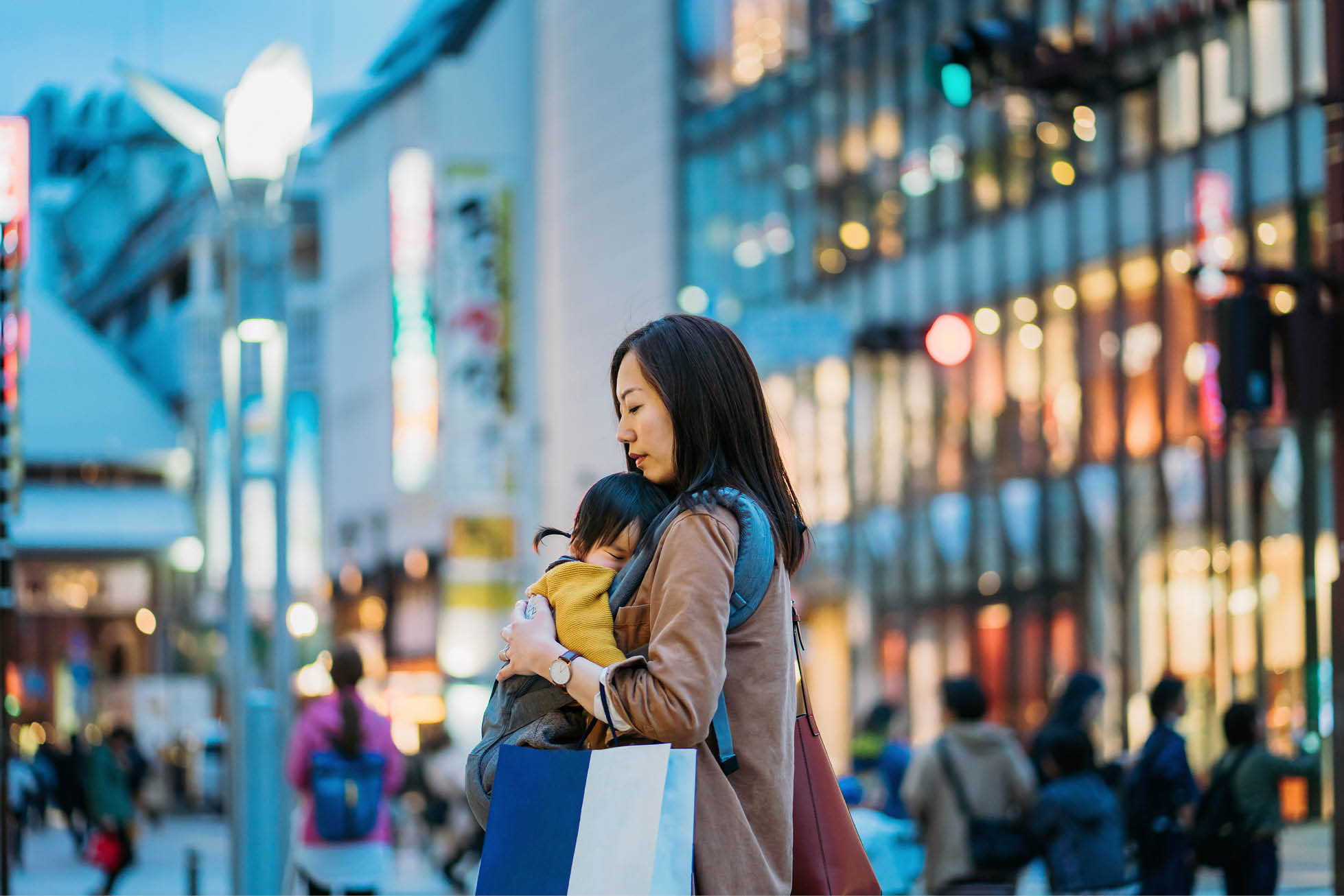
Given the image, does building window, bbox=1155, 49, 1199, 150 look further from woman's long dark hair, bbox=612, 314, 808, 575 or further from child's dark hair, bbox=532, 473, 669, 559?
child's dark hair, bbox=532, 473, 669, 559

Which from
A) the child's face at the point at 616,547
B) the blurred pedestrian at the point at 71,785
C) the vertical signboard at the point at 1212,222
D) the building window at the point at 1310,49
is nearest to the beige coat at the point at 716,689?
the child's face at the point at 616,547

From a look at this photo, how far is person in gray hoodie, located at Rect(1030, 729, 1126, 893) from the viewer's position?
947cm

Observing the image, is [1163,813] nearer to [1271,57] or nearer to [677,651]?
[677,651]

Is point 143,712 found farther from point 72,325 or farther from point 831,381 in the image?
point 72,325

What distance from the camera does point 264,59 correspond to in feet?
36.3

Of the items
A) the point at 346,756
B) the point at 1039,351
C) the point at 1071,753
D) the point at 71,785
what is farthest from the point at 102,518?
the point at 1071,753

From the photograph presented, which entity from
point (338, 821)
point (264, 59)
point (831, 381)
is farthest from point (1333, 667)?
point (831, 381)

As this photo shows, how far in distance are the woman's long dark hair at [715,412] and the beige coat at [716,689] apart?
5.5 inches

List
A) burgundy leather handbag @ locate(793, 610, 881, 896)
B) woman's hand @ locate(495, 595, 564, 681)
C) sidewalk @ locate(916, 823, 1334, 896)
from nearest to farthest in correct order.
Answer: woman's hand @ locate(495, 595, 564, 681)
burgundy leather handbag @ locate(793, 610, 881, 896)
sidewalk @ locate(916, 823, 1334, 896)

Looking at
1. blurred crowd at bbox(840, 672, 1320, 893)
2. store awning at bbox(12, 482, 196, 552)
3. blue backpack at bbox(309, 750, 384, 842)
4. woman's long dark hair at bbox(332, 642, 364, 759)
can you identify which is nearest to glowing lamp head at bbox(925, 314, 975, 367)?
blurred crowd at bbox(840, 672, 1320, 893)

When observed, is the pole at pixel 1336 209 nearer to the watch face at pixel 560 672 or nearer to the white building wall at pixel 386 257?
the watch face at pixel 560 672

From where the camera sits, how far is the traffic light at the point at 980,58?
513 inches

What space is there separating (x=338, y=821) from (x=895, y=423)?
2919 centimetres

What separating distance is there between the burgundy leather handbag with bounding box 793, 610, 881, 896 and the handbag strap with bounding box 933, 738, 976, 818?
6277mm
